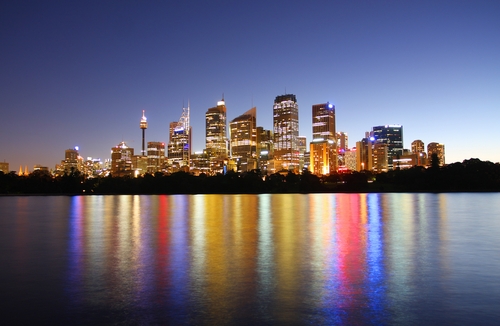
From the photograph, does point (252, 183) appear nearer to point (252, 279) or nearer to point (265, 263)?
point (265, 263)

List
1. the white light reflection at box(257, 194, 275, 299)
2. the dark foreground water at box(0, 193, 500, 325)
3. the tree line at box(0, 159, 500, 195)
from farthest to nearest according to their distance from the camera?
the tree line at box(0, 159, 500, 195) < the white light reflection at box(257, 194, 275, 299) < the dark foreground water at box(0, 193, 500, 325)

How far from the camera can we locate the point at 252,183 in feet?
427

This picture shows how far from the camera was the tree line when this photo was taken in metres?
121

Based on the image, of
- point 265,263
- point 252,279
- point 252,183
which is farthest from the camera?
point 252,183

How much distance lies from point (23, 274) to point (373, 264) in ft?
40.7

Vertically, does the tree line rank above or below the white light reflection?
above

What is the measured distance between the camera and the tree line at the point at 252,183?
12056cm

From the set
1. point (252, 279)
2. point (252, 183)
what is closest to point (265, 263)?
point (252, 279)

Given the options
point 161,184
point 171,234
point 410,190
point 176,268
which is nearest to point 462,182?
point 410,190

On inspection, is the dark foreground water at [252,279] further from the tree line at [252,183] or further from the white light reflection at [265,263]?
the tree line at [252,183]

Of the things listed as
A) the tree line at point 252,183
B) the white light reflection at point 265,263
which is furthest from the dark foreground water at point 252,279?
the tree line at point 252,183

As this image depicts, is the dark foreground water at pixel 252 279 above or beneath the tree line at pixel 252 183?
beneath

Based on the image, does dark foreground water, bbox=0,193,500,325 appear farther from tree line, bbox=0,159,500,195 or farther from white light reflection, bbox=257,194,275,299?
Answer: tree line, bbox=0,159,500,195

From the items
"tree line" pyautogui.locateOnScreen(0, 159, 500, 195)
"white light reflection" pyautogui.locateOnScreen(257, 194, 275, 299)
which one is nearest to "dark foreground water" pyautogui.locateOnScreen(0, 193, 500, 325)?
"white light reflection" pyautogui.locateOnScreen(257, 194, 275, 299)
